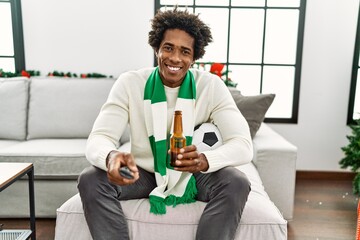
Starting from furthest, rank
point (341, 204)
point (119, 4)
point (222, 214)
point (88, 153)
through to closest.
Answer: point (119, 4) < point (341, 204) < point (88, 153) < point (222, 214)

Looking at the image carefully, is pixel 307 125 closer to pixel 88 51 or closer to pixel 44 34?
pixel 88 51

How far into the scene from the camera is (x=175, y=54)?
1604mm

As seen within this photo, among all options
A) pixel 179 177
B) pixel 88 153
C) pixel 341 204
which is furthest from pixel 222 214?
pixel 341 204

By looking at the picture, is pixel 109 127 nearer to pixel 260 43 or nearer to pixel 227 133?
pixel 227 133

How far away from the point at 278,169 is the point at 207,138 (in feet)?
2.18

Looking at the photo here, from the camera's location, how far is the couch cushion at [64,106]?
266cm

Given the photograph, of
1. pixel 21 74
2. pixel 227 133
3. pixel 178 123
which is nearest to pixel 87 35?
pixel 21 74

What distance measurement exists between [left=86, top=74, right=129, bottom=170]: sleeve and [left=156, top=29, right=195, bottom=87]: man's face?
0.20 meters

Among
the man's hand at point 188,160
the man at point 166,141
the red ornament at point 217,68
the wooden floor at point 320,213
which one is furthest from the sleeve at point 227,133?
the red ornament at point 217,68

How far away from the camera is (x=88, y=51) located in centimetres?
313

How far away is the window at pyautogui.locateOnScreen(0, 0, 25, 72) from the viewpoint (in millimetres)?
3105

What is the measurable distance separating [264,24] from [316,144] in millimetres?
1061

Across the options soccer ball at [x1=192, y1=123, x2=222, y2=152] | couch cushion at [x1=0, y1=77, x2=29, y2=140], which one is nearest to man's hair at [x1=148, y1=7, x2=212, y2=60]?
soccer ball at [x1=192, y1=123, x2=222, y2=152]

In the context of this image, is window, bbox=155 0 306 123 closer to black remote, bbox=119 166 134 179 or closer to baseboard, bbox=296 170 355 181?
baseboard, bbox=296 170 355 181
